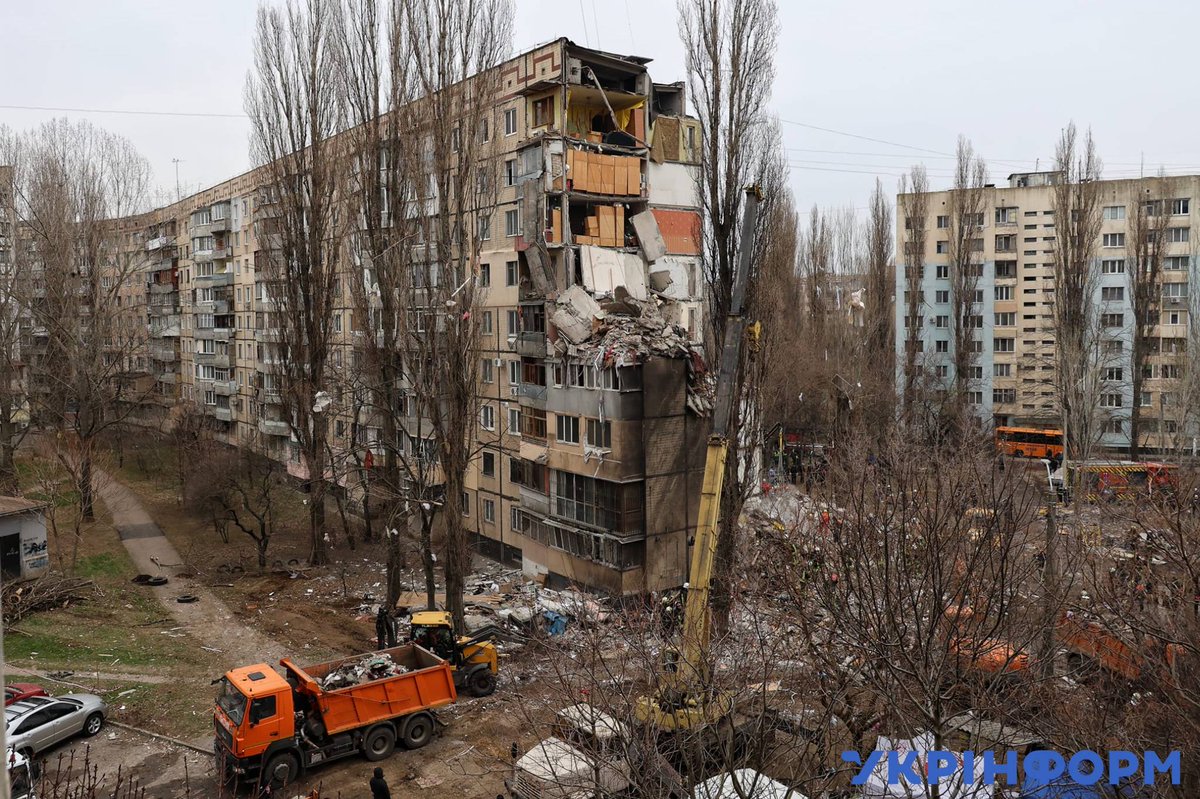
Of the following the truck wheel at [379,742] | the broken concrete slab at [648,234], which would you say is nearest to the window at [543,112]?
the broken concrete slab at [648,234]

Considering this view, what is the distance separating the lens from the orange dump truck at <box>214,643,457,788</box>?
13.5 m

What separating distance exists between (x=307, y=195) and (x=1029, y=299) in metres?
42.7

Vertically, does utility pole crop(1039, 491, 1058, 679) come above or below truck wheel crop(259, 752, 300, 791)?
above

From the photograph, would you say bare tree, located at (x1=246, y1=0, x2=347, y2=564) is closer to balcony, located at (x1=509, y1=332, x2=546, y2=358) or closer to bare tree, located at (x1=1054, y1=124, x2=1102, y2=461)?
balcony, located at (x1=509, y1=332, x2=546, y2=358)

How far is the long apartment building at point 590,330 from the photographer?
24062 mm

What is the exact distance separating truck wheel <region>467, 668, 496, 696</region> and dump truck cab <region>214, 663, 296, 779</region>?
449 cm

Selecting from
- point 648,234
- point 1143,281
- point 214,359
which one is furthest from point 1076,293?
point 214,359

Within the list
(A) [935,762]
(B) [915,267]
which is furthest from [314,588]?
(B) [915,267]

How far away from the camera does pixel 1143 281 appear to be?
129ft

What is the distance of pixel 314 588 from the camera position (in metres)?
26.1

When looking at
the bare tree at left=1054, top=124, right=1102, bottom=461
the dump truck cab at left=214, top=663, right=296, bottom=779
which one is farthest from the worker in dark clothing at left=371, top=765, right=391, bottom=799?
the bare tree at left=1054, top=124, right=1102, bottom=461

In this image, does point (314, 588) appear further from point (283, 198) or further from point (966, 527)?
point (966, 527)

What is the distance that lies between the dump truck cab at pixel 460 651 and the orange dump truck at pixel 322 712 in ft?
3.30

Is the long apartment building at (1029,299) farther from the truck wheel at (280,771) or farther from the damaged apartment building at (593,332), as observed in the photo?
the truck wheel at (280,771)
